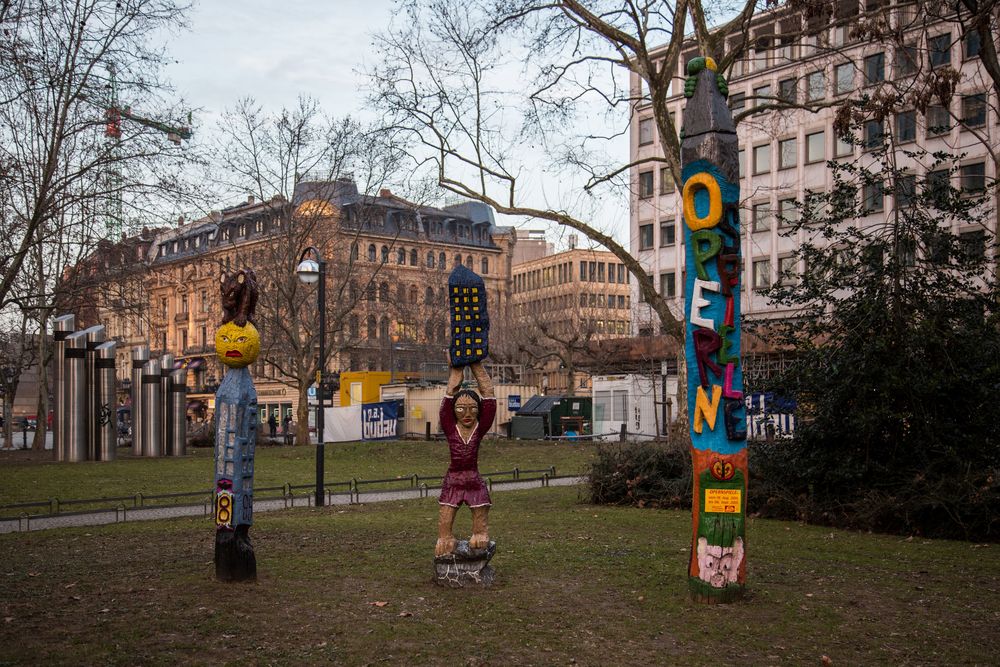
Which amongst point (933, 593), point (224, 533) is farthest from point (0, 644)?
point (933, 593)

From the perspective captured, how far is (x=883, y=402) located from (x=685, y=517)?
3.86m

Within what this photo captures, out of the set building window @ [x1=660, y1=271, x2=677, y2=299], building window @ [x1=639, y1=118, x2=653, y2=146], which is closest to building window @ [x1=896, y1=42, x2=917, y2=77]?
building window @ [x1=660, y1=271, x2=677, y2=299]

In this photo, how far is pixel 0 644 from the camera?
25.5 ft

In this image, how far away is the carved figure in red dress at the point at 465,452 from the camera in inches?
401

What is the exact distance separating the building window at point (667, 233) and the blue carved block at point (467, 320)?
156 feet

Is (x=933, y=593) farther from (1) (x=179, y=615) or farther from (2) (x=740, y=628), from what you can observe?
(1) (x=179, y=615)

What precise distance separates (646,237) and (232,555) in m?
51.0

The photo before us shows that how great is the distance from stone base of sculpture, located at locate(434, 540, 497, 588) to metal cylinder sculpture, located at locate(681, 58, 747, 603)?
2.15m

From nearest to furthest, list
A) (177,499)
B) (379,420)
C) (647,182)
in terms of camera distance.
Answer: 1. (177,499)
2. (379,420)
3. (647,182)

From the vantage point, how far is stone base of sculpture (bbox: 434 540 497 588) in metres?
10.1

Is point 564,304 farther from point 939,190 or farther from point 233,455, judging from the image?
point 233,455

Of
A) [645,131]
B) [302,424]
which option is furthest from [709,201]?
[645,131]

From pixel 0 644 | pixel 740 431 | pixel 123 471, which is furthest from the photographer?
pixel 123 471

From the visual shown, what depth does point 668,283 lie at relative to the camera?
57.2 metres
